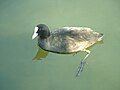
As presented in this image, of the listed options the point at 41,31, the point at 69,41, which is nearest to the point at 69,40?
the point at 69,41

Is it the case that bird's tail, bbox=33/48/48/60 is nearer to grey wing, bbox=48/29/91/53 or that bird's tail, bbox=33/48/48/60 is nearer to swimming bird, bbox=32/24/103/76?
swimming bird, bbox=32/24/103/76

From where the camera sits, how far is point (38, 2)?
13.1 feet

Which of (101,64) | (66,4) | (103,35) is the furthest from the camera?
(66,4)

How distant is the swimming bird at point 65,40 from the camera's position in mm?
3150

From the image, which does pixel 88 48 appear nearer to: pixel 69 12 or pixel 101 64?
pixel 101 64

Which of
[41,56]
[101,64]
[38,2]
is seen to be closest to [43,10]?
[38,2]

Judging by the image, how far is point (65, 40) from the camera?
10.3ft

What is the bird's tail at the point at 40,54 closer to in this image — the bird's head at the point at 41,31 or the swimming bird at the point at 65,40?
the swimming bird at the point at 65,40

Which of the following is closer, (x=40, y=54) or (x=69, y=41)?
(x=69, y=41)

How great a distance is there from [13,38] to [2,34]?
0.47ft

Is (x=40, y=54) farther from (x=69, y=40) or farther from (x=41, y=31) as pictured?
(x=69, y=40)

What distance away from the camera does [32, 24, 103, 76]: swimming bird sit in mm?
3150

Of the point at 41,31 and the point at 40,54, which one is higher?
the point at 41,31

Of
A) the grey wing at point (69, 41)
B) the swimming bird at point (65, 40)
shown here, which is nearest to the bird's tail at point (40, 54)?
the swimming bird at point (65, 40)
